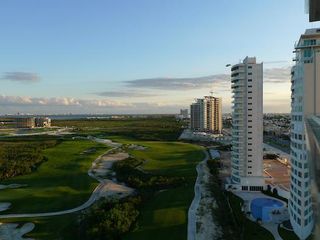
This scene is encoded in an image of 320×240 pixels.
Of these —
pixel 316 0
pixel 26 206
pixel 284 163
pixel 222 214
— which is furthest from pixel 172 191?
pixel 316 0

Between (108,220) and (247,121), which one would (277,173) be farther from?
(108,220)

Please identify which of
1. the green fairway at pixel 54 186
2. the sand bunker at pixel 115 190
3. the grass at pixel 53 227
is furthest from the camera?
the sand bunker at pixel 115 190

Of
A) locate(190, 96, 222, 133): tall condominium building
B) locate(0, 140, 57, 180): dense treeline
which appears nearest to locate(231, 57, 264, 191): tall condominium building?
locate(0, 140, 57, 180): dense treeline

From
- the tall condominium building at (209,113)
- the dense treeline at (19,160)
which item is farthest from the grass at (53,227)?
the tall condominium building at (209,113)

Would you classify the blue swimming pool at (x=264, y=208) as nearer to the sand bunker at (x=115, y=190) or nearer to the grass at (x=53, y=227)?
the sand bunker at (x=115, y=190)

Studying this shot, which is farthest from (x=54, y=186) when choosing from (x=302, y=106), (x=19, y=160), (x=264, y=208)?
(x=302, y=106)

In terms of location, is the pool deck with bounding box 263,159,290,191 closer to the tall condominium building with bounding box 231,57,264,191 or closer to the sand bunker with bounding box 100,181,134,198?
the tall condominium building with bounding box 231,57,264,191
